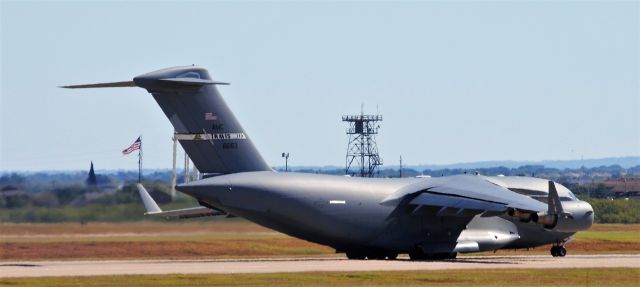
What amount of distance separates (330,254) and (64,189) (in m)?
10.7

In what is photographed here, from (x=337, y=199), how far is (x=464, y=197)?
4.18 metres

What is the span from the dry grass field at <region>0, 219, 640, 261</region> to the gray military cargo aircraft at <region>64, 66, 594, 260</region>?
7.05 m

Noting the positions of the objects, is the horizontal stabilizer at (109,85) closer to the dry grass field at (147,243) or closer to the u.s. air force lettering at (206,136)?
the u.s. air force lettering at (206,136)

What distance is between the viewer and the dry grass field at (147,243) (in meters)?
52.0

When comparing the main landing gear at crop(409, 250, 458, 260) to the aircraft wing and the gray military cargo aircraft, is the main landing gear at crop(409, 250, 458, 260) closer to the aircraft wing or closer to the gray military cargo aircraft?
the gray military cargo aircraft

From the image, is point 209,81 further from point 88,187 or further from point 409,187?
point 88,187

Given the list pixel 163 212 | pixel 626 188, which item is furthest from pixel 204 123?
pixel 626 188

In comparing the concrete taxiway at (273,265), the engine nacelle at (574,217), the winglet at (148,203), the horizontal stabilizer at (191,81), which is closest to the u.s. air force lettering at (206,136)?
the horizontal stabilizer at (191,81)

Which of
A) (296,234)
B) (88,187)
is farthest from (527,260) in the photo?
(88,187)

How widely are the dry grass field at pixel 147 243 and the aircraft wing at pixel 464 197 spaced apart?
7.39 metres

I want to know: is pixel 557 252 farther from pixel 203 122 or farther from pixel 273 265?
pixel 203 122

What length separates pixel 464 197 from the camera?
44.8 meters

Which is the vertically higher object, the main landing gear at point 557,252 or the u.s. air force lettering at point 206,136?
the u.s. air force lettering at point 206,136

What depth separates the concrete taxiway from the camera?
38.7 meters
